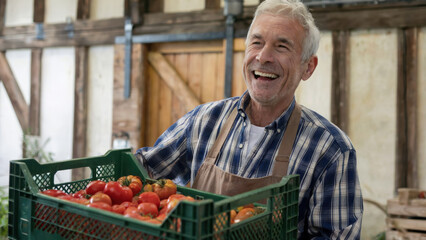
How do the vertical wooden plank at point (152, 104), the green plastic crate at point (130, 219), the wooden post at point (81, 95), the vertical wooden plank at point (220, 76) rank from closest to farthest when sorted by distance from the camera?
1. the green plastic crate at point (130, 219)
2. the vertical wooden plank at point (220, 76)
3. the vertical wooden plank at point (152, 104)
4. the wooden post at point (81, 95)

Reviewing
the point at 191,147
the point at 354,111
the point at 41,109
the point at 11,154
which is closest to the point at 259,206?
the point at 191,147

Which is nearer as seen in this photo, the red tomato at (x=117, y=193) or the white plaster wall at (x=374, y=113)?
the red tomato at (x=117, y=193)

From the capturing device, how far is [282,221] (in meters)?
1.52

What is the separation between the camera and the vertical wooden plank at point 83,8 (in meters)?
6.09

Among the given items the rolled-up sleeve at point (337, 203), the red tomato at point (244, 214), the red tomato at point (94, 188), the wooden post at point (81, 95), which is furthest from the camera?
the wooden post at point (81, 95)

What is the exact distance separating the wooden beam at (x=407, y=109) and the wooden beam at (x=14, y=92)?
4901 millimetres

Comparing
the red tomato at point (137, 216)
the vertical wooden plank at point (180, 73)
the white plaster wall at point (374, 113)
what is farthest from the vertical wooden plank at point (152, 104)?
the red tomato at point (137, 216)

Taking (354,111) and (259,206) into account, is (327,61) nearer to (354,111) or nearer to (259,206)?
(354,111)

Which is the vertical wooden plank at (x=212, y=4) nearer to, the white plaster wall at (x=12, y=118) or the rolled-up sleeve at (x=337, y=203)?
the white plaster wall at (x=12, y=118)

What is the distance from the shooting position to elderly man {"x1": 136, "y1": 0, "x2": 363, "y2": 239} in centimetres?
190

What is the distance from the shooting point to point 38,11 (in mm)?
6465

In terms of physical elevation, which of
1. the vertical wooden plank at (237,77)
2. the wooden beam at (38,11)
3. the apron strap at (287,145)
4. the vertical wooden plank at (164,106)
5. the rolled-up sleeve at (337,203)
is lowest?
the rolled-up sleeve at (337,203)

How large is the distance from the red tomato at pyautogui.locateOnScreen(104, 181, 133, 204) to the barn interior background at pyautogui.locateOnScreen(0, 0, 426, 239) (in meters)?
3.31

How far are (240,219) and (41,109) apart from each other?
5690 mm
